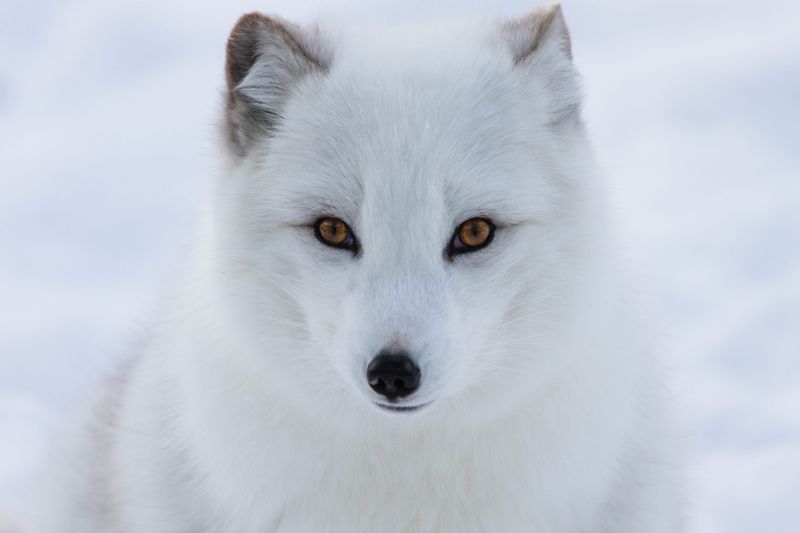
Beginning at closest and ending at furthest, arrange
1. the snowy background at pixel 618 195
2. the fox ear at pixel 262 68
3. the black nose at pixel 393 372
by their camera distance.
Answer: the black nose at pixel 393 372 < the fox ear at pixel 262 68 < the snowy background at pixel 618 195

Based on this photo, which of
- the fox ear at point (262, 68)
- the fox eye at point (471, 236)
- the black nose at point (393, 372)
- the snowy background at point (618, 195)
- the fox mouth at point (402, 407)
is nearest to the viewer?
the black nose at point (393, 372)

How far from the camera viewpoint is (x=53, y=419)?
4.68 m

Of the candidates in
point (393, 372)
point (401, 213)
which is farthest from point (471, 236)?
point (393, 372)

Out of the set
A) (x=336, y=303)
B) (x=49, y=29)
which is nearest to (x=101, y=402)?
(x=336, y=303)

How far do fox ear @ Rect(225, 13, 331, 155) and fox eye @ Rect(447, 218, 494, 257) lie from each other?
60cm

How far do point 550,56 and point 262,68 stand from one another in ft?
2.54

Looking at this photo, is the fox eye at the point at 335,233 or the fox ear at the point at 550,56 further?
the fox ear at the point at 550,56

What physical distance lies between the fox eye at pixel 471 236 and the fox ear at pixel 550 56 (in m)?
0.42

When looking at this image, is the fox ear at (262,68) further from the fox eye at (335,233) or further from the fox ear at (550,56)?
the fox ear at (550,56)

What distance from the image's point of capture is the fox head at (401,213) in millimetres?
3053

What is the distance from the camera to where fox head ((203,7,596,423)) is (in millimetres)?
3053

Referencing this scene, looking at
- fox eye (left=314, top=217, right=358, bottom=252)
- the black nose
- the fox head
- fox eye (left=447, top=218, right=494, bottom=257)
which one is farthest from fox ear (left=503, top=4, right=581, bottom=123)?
the black nose

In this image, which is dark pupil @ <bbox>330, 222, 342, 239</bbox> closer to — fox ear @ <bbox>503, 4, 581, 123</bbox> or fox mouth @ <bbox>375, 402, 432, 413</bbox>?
fox mouth @ <bbox>375, 402, 432, 413</bbox>

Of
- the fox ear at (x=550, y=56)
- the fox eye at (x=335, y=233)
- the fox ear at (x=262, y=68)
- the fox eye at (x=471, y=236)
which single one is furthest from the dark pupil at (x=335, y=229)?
the fox ear at (x=550, y=56)
